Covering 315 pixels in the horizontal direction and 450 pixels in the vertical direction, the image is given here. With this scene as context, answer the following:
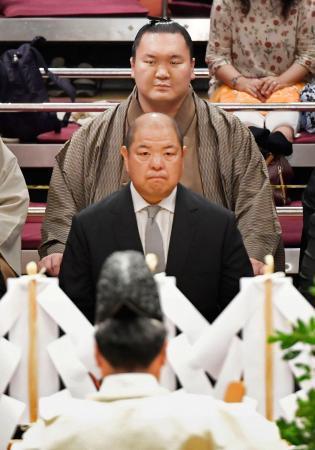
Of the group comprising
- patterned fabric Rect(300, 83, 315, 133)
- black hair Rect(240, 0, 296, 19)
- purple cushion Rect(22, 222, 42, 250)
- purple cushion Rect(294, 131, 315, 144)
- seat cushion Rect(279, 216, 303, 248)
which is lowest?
purple cushion Rect(22, 222, 42, 250)

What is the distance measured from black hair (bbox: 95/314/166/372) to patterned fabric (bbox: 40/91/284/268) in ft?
7.00

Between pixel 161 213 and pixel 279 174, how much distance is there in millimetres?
1506

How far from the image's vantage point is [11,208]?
4629mm

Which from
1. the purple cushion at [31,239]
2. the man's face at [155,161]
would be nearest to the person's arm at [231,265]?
the man's face at [155,161]

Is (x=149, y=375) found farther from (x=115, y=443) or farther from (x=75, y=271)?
(x=75, y=271)

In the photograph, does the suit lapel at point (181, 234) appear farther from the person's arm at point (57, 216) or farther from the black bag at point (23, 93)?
the black bag at point (23, 93)

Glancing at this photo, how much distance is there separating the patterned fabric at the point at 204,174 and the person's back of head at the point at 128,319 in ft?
6.98

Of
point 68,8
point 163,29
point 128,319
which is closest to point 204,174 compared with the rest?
point 163,29

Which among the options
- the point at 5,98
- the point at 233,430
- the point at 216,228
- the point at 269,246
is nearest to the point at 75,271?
the point at 216,228

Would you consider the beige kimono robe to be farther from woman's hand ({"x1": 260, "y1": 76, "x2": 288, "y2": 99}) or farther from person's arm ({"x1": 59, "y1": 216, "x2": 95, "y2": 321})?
woman's hand ({"x1": 260, "y1": 76, "x2": 288, "y2": 99})

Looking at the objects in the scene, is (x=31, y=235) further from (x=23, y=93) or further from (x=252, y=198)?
(x=252, y=198)

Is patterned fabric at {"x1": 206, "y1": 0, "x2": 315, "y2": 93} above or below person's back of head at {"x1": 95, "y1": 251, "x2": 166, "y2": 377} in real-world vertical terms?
below

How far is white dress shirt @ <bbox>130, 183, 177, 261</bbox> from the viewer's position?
3.94 m

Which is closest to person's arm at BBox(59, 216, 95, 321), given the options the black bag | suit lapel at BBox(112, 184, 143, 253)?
suit lapel at BBox(112, 184, 143, 253)
